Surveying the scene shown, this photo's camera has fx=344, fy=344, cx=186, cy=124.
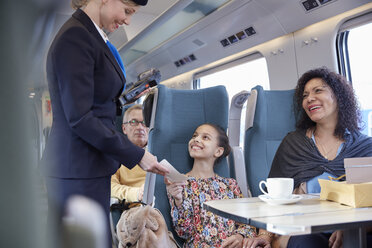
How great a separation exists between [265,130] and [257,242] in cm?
107

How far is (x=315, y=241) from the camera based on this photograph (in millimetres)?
1657

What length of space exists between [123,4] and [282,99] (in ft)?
6.53

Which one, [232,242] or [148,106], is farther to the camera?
[148,106]

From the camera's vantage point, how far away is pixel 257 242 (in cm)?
189

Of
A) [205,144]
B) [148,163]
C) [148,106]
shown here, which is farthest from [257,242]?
[148,106]

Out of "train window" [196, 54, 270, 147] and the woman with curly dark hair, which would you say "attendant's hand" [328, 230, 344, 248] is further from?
"train window" [196, 54, 270, 147]

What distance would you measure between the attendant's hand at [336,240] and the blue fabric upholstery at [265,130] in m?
0.88

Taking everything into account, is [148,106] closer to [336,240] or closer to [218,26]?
[336,240]

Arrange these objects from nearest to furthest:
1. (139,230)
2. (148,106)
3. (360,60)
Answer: (139,230)
(148,106)
(360,60)

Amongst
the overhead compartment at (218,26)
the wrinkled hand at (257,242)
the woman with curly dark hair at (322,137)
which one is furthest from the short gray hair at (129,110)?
the wrinkled hand at (257,242)

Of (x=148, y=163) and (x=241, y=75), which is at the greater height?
(x=241, y=75)

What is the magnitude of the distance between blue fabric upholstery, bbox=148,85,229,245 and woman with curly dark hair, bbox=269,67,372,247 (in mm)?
572

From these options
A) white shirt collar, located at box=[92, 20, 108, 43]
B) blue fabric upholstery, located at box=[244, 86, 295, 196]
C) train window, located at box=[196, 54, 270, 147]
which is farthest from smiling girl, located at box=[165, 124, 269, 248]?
train window, located at box=[196, 54, 270, 147]

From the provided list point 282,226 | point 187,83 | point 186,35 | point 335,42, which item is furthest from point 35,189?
point 187,83
